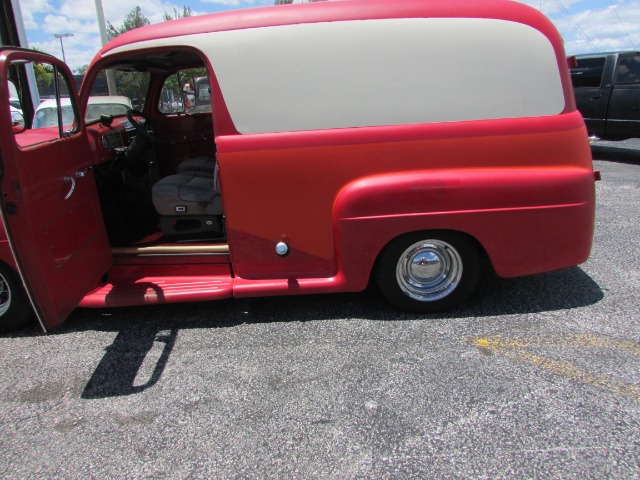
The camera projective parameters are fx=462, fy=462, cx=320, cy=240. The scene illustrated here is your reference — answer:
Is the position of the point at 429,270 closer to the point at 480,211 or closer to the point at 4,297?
the point at 480,211

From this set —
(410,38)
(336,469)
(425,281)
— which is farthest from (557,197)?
(336,469)

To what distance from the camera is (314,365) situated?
2.76 metres

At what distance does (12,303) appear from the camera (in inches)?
124

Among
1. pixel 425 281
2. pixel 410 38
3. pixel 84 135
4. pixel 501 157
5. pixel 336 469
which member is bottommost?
pixel 336 469

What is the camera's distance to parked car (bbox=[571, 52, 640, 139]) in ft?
27.6

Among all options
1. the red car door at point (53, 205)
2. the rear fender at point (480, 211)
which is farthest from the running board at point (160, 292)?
the rear fender at point (480, 211)

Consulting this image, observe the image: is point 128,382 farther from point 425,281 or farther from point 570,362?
point 570,362

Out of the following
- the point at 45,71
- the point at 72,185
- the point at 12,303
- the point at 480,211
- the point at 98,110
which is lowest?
the point at 12,303

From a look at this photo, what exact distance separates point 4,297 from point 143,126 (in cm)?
193

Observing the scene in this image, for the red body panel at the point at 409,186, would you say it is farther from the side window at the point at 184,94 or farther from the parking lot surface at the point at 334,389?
the side window at the point at 184,94

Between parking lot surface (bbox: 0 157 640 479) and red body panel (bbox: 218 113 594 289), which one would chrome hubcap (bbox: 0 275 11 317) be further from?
red body panel (bbox: 218 113 594 289)

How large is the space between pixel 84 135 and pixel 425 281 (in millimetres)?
2575

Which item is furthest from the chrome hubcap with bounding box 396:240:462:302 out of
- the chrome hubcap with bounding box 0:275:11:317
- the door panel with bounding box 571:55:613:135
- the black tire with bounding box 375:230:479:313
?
the door panel with bounding box 571:55:613:135

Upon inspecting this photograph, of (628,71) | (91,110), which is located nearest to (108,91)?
(91,110)
